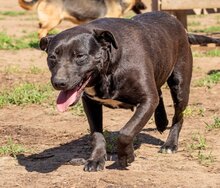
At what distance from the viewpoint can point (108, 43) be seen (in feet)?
15.2

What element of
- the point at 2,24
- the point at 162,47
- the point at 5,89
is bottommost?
the point at 2,24

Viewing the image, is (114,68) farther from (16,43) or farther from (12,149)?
(16,43)

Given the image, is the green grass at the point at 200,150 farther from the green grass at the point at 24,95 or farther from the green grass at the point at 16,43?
the green grass at the point at 16,43

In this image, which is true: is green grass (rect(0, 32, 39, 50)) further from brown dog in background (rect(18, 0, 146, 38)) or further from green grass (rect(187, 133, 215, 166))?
green grass (rect(187, 133, 215, 166))

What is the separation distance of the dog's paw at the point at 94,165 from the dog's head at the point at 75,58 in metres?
0.61

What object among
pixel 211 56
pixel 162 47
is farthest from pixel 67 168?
pixel 211 56

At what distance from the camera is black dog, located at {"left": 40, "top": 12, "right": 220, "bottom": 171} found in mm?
4445

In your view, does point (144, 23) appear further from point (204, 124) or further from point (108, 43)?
point (204, 124)

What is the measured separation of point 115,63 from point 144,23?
2.77ft

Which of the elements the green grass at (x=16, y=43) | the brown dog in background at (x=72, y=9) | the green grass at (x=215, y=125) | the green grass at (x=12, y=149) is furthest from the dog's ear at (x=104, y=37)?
the brown dog in background at (x=72, y=9)

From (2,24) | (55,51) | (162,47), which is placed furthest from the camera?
(2,24)

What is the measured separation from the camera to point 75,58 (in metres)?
4.44

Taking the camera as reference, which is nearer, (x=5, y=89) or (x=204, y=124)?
(x=204, y=124)

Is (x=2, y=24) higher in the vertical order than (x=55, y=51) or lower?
lower
